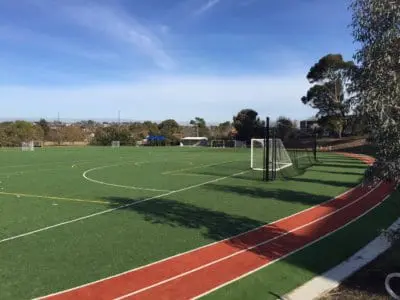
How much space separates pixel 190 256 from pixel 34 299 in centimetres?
296

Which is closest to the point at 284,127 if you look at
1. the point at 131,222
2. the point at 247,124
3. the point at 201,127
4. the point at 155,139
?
the point at 247,124

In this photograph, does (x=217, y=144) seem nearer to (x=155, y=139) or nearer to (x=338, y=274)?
(x=155, y=139)

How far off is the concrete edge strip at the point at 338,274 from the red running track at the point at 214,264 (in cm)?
100

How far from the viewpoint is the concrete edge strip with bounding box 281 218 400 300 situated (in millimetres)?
6820

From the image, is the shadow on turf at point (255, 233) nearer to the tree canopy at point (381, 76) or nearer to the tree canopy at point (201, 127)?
the tree canopy at point (381, 76)

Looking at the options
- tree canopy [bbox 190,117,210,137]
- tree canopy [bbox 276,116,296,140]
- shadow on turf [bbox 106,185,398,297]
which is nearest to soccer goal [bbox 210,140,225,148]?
tree canopy [bbox 276,116,296,140]

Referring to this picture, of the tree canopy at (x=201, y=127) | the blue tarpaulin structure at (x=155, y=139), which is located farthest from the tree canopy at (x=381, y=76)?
the tree canopy at (x=201, y=127)

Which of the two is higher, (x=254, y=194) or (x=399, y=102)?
(x=399, y=102)

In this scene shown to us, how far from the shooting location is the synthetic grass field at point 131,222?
762 cm

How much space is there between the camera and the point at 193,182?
69.0ft

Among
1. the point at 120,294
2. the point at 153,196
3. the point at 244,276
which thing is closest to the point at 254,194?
the point at 153,196

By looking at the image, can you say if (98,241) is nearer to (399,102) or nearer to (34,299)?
(34,299)

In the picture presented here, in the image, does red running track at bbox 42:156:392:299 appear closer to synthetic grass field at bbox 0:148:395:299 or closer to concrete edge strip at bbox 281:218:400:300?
synthetic grass field at bbox 0:148:395:299

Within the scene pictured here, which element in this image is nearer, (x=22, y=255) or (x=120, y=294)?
(x=120, y=294)
